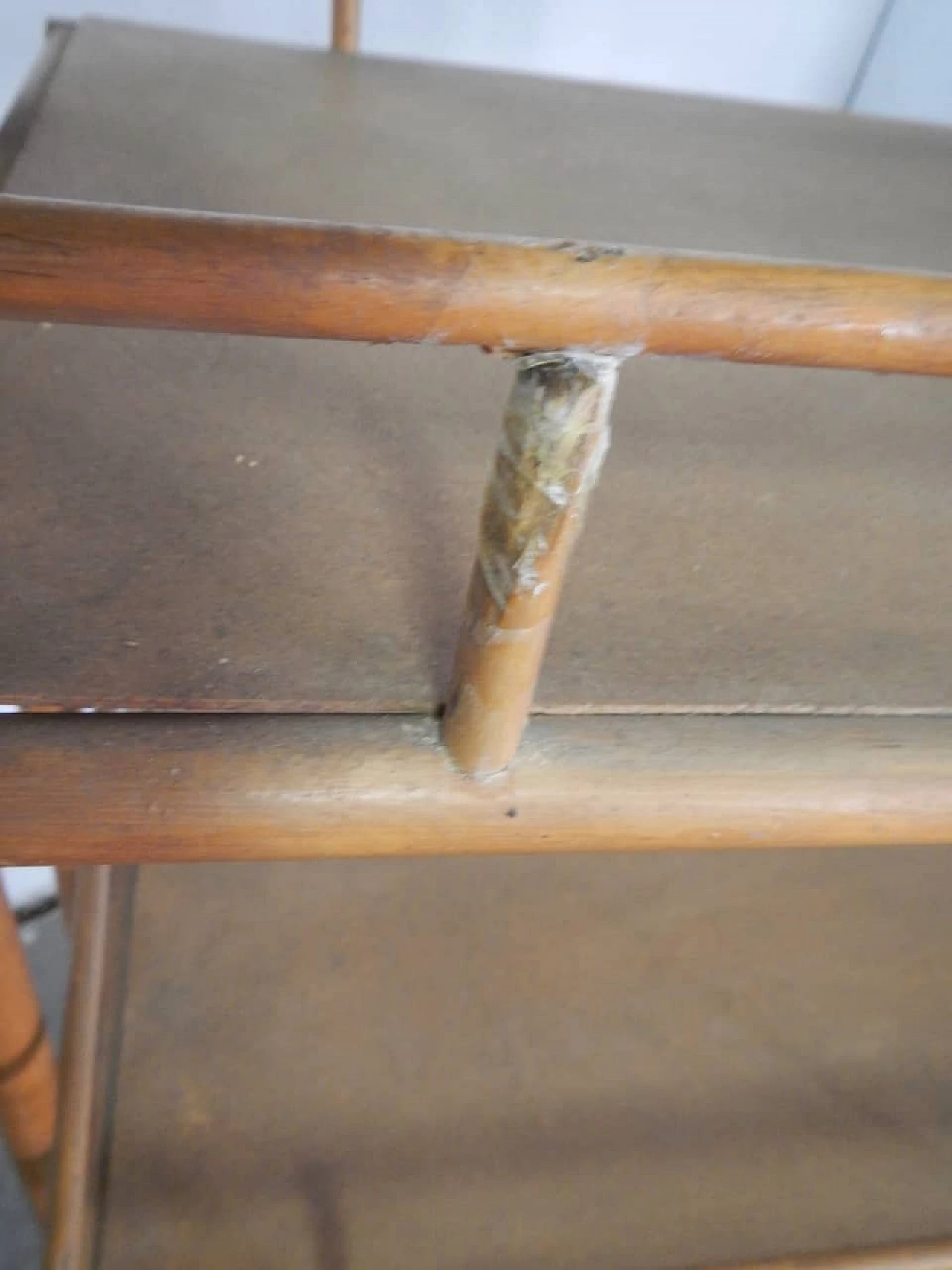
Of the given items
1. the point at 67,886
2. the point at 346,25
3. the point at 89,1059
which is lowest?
the point at 67,886

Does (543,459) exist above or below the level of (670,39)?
below

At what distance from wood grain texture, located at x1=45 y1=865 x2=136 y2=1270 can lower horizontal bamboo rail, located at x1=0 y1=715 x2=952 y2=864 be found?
0.21 meters

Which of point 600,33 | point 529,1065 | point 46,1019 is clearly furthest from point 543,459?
point 600,33

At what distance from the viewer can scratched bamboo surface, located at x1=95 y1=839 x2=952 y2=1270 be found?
719mm

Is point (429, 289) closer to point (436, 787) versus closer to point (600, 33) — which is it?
point (436, 787)

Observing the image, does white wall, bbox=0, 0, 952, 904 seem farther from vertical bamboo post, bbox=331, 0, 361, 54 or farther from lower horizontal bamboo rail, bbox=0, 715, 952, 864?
lower horizontal bamboo rail, bbox=0, 715, 952, 864

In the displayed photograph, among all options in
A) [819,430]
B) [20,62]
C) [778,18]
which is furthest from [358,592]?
[778,18]

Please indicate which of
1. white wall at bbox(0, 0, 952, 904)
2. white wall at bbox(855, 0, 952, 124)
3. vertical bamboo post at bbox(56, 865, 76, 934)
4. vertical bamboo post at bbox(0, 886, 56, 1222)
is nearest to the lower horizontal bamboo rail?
vertical bamboo post at bbox(0, 886, 56, 1222)

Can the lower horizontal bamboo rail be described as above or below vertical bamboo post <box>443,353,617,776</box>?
below


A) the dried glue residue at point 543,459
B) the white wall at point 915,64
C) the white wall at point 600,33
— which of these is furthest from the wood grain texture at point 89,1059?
the white wall at point 915,64

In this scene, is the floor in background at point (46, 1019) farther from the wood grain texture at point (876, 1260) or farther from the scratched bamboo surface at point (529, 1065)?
the wood grain texture at point (876, 1260)

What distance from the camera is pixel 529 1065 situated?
0.80 meters

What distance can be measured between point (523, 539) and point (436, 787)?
12 cm

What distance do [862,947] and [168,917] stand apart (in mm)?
607
